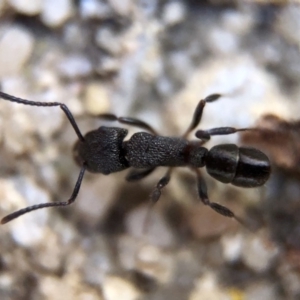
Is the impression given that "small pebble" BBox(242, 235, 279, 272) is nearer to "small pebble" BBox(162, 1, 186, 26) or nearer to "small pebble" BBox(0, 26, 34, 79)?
"small pebble" BBox(162, 1, 186, 26)

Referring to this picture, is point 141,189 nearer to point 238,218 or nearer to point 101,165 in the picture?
point 101,165

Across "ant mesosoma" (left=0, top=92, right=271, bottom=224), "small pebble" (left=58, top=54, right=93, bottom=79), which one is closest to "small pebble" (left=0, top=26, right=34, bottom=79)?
"small pebble" (left=58, top=54, right=93, bottom=79)

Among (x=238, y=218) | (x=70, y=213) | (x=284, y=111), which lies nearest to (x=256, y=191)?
(x=238, y=218)

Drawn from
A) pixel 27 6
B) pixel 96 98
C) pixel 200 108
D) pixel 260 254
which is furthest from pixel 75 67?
pixel 260 254

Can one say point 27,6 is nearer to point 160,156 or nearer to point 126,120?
point 126,120

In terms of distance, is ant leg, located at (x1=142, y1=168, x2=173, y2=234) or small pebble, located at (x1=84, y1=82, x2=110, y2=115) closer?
ant leg, located at (x1=142, y1=168, x2=173, y2=234)

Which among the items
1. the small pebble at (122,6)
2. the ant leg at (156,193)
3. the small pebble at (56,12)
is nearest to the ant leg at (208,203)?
the ant leg at (156,193)

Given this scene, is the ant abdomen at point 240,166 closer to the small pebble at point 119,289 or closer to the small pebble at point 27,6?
the small pebble at point 119,289
